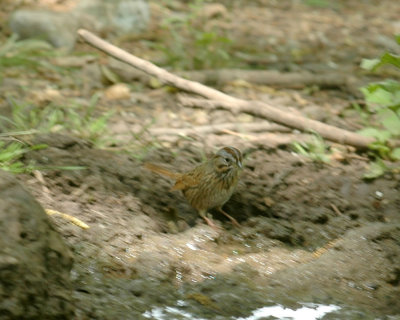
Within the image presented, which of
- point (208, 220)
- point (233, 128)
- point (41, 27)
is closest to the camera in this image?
point (208, 220)

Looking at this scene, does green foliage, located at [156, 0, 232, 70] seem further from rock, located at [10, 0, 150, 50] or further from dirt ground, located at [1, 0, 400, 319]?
rock, located at [10, 0, 150, 50]

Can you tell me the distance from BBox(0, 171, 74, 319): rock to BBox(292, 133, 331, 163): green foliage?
2840 millimetres

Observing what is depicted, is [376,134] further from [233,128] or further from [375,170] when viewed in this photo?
[233,128]

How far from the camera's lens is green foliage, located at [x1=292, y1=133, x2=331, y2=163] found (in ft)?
17.5

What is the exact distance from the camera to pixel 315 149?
539 cm

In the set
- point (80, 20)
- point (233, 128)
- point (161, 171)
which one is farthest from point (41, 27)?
point (161, 171)

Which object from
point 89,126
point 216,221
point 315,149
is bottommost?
point 216,221

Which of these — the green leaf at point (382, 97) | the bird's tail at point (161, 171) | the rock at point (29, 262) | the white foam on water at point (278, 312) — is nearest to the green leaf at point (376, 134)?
the green leaf at point (382, 97)

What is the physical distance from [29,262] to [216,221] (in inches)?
83.0

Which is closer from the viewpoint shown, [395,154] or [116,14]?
[395,154]

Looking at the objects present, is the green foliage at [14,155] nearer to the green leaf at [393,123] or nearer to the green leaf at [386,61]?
the green leaf at [386,61]

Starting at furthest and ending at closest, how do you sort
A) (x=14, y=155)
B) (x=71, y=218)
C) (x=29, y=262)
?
1. (x=14, y=155)
2. (x=71, y=218)
3. (x=29, y=262)

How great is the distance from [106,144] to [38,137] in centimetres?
66

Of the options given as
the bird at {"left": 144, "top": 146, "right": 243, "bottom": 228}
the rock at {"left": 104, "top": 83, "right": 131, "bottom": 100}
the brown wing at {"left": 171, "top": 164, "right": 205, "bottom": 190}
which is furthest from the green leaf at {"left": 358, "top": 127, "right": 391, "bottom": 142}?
Answer: the rock at {"left": 104, "top": 83, "right": 131, "bottom": 100}
